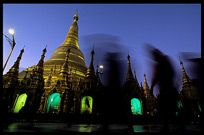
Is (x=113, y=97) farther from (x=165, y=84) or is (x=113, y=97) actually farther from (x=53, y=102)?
(x=53, y=102)

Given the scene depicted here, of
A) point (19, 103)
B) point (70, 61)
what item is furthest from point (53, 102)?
point (70, 61)

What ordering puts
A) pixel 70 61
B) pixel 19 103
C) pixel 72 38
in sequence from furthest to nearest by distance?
pixel 72 38 → pixel 70 61 → pixel 19 103

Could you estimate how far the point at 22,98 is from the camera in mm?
17094

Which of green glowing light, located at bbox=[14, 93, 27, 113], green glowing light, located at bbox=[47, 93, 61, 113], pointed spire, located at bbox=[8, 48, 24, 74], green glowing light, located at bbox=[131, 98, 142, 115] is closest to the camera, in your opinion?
green glowing light, located at bbox=[14, 93, 27, 113]

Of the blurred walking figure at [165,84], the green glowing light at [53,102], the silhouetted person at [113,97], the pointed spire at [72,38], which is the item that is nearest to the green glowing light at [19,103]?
the green glowing light at [53,102]

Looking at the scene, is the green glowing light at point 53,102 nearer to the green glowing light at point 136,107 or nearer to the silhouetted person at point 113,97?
the green glowing light at point 136,107

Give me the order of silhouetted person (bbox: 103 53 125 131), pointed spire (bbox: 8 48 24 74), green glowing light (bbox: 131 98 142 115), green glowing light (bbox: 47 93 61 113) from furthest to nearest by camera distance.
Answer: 1. pointed spire (bbox: 8 48 24 74)
2. green glowing light (bbox: 131 98 142 115)
3. green glowing light (bbox: 47 93 61 113)
4. silhouetted person (bbox: 103 53 125 131)

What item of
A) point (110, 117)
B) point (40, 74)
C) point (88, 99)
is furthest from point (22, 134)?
point (40, 74)

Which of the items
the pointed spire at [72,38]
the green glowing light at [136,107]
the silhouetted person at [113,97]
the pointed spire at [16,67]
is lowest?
the green glowing light at [136,107]

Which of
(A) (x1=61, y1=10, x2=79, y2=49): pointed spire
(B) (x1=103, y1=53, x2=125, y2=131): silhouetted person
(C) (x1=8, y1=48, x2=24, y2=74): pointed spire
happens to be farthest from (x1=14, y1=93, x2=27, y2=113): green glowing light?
(A) (x1=61, y1=10, x2=79, y2=49): pointed spire

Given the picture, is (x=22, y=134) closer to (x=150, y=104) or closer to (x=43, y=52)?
(x=43, y=52)

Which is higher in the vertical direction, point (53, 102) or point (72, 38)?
point (72, 38)

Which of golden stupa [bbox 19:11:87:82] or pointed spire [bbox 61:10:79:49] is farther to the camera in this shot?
pointed spire [bbox 61:10:79:49]

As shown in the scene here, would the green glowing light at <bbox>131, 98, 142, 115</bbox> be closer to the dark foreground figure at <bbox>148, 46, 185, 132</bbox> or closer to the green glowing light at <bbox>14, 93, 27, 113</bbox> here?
the dark foreground figure at <bbox>148, 46, 185, 132</bbox>
